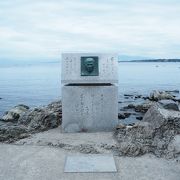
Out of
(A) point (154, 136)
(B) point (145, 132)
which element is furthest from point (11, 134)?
(A) point (154, 136)

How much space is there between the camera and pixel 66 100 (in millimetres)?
9336

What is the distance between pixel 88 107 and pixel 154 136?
206cm

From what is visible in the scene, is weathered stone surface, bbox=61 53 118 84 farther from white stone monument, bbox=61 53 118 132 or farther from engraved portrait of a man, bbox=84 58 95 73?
engraved portrait of a man, bbox=84 58 95 73

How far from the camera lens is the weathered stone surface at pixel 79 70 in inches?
368

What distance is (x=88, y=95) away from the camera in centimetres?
938

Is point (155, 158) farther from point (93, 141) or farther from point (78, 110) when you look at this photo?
point (78, 110)

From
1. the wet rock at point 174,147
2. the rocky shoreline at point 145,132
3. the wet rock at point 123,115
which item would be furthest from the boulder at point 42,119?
the wet rock at point 123,115

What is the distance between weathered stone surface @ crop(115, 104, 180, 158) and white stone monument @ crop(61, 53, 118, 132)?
2.51 ft

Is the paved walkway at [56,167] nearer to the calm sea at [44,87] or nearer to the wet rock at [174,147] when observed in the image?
the wet rock at [174,147]

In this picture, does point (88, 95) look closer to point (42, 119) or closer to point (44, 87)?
point (42, 119)

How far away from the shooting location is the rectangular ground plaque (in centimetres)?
670

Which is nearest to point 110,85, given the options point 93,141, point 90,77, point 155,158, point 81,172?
point 90,77

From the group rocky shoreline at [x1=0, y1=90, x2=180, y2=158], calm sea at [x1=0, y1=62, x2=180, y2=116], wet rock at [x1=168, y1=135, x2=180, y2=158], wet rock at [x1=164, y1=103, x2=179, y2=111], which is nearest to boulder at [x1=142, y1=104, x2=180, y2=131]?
rocky shoreline at [x1=0, y1=90, x2=180, y2=158]

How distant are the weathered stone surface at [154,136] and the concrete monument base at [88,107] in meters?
0.73
